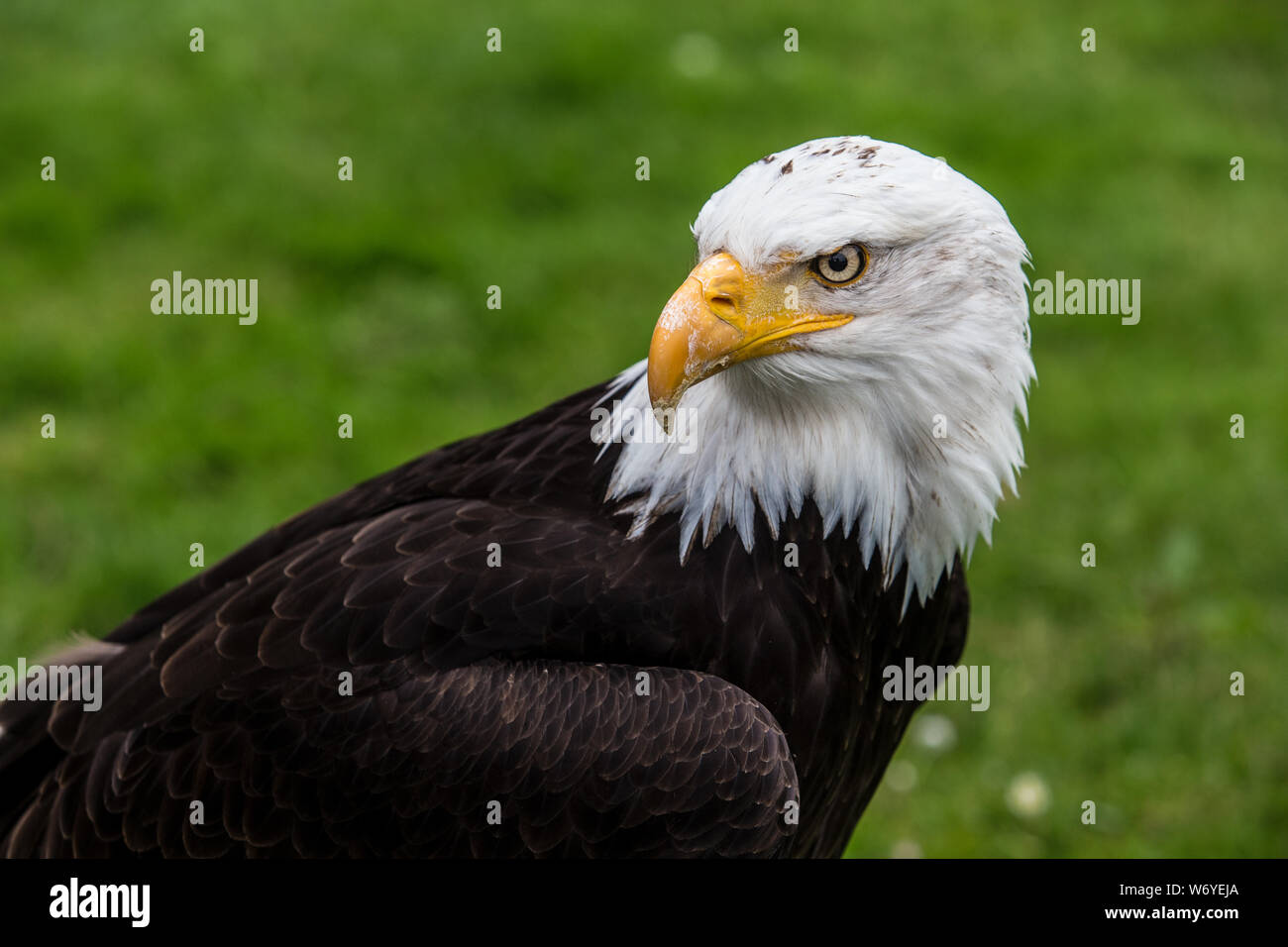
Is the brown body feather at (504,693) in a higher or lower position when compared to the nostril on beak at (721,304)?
lower

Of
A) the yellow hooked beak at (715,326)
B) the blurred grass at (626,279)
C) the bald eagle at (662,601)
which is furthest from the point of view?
the blurred grass at (626,279)

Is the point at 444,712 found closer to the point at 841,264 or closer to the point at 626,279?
the point at 841,264

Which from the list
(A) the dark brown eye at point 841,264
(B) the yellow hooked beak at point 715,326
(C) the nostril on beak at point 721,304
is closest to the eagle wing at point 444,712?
(B) the yellow hooked beak at point 715,326

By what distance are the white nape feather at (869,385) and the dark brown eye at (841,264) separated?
1.0 inches

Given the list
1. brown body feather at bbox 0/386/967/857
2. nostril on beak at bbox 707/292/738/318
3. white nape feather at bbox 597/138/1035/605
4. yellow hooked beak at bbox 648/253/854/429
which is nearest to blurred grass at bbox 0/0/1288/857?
brown body feather at bbox 0/386/967/857

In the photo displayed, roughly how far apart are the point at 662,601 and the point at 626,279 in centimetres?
490

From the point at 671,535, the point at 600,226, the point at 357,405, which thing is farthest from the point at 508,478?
the point at 600,226

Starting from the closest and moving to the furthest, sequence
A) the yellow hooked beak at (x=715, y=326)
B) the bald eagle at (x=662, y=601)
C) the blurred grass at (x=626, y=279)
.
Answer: the yellow hooked beak at (x=715, y=326)
the bald eagle at (x=662, y=601)
the blurred grass at (x=626, y=279)

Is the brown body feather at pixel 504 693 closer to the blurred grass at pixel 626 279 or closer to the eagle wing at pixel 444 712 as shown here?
the eagle wing at pixel 444 712

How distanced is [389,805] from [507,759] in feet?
1.12

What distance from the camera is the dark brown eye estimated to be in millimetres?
3414

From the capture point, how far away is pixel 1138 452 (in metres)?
7.56

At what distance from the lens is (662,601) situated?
3.71 metres

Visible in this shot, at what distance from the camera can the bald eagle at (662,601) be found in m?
3.46
